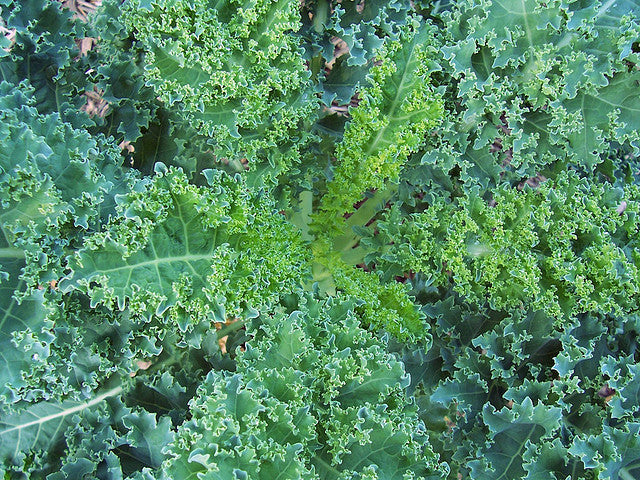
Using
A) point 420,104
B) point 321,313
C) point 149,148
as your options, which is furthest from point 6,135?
point 420,104

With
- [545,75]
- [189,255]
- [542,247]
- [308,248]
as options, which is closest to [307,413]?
[189,255]

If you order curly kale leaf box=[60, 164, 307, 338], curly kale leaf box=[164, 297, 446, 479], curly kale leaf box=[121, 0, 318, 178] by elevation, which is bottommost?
curly kale leaf box=[164, 297, 446, 479]

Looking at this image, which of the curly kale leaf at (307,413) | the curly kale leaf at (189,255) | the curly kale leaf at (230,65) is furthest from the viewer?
the curly kale leaf at (230,65)

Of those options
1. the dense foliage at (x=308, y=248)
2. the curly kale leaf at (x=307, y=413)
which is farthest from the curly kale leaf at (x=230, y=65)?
the curly kale leaf at (x=307, y=413)

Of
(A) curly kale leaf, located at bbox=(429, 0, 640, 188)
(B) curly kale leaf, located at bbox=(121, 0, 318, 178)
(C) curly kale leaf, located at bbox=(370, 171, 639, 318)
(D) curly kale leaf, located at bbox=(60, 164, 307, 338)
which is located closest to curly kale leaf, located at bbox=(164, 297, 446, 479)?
(D) curly kale leaf, located at bbox=(60, 164, 307, 338)

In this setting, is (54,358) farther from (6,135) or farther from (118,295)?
(6,135)

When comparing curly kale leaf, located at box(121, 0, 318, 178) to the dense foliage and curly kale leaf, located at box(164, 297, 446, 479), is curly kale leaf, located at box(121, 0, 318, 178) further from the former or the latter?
curly kale leaf, located at box(164, 297, 446, 479)

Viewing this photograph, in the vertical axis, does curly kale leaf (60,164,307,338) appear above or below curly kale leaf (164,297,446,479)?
above

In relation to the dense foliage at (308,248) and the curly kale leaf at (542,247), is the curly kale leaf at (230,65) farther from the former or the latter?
the curly kale leaf at (542,247)
